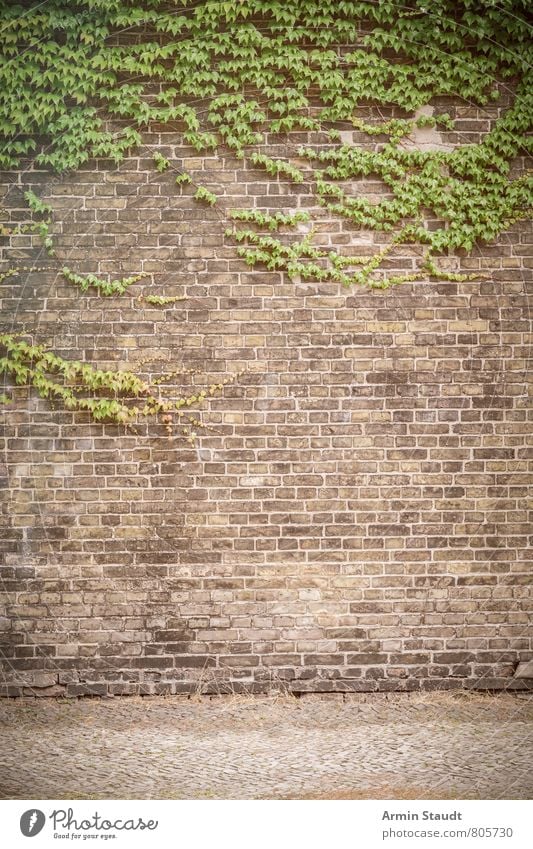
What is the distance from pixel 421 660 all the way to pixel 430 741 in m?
0.55

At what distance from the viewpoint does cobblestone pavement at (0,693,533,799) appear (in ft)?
11.8

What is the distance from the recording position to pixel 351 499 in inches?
177

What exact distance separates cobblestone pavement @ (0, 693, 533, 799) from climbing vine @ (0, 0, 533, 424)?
184 centimetres

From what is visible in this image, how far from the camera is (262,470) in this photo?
4480mm

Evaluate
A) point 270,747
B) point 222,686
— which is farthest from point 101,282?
point 270,747

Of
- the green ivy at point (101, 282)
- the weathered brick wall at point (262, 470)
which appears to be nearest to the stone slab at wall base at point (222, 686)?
the weathered brick wall at point (262, 470)

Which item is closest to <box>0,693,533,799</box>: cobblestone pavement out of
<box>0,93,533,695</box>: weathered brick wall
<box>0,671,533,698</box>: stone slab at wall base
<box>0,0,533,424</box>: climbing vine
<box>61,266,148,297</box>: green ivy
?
<box>0,671,533,698</box>: stone slab at wall base

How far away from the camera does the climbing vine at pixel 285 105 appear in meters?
4.39

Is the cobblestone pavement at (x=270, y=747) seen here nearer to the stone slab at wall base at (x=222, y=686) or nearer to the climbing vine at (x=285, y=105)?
the stone slab at wall base at (x=222, y=686)

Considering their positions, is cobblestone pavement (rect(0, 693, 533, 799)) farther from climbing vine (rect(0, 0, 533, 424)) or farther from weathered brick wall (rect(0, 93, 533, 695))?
climbing vine (rect(0, 0, 533, 424))

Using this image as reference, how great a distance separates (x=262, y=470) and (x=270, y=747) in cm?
157

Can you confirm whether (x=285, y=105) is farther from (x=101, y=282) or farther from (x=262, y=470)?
(x=262, y=470)

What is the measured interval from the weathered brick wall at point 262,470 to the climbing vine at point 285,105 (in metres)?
0.10

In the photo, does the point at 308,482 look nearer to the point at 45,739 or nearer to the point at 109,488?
the point at 109,488
